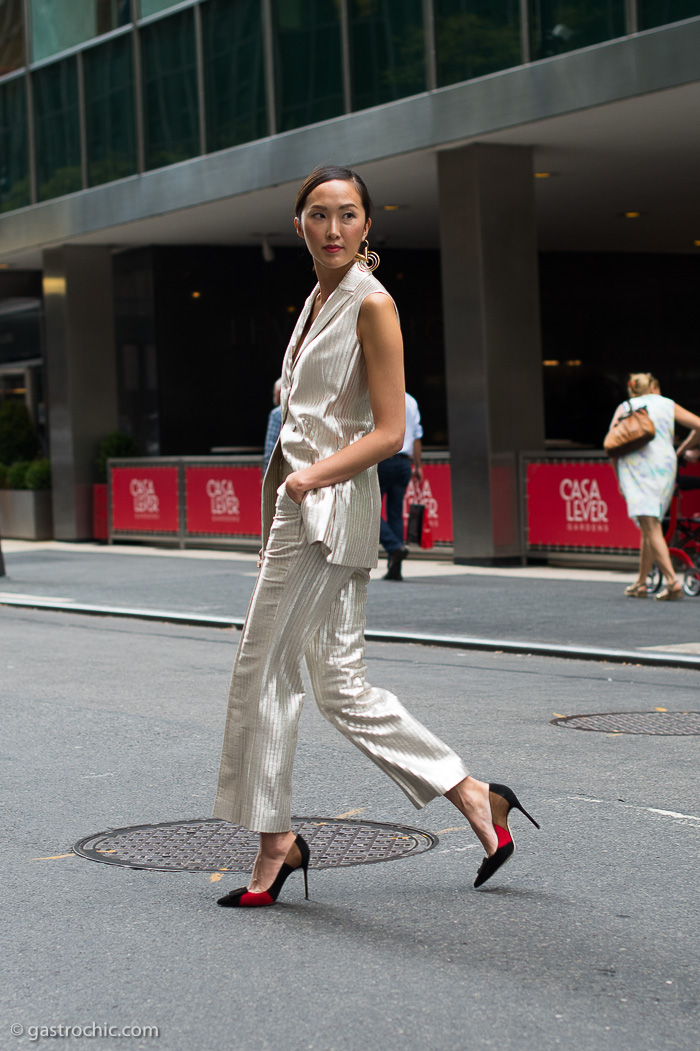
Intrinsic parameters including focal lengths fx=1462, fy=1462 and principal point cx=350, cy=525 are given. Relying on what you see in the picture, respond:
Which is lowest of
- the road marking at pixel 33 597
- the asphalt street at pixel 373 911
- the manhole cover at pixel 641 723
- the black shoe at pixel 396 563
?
the manhole cover at pixel 641 723

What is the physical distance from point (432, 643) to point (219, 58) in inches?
476

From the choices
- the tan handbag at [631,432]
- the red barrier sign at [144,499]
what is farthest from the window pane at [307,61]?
the tan handbag at [631,432]

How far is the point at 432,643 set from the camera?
415 inches

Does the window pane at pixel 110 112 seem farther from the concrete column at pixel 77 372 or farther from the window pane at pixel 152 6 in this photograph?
the concrete column at pixel 77 372

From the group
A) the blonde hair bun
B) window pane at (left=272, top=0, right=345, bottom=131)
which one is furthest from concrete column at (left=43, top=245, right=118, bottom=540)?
the blonde hair bun

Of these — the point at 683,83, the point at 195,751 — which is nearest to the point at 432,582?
the point at 683,83

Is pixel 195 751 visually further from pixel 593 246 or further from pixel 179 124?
pixel 593 246

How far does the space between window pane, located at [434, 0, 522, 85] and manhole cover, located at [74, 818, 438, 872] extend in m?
12.1

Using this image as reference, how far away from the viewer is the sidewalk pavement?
10.6m

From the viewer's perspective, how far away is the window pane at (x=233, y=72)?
19.2 meters

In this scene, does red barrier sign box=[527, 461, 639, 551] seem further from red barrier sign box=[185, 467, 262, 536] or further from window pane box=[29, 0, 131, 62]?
window pane box=[29, 0, 131, 62]

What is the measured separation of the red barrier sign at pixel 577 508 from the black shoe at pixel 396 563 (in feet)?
6.82

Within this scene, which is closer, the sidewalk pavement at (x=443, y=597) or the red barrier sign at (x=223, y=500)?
the sidewalk pavement at (x=443, y=597)
